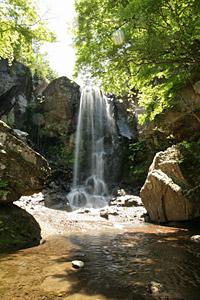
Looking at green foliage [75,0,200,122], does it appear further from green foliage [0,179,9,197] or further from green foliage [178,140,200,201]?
green foliage [178,140,200,201]

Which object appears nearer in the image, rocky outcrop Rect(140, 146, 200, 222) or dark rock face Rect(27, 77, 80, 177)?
rocky outcrop Rect(140, 146, 200, 222)

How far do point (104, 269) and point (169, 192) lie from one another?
743 centimetres

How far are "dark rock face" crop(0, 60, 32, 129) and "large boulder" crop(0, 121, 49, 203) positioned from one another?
17.6 metres

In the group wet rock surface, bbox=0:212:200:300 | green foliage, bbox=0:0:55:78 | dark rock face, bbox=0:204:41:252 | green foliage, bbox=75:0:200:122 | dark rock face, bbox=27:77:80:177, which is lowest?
wet rock surface, bbox=0:212:200:300

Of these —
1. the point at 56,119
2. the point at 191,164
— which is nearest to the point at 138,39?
the point at 191,164

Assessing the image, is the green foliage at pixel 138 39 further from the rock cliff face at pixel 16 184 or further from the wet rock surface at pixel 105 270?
the wet rock surface at pixel 105 270

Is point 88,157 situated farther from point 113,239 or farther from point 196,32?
point 196,32

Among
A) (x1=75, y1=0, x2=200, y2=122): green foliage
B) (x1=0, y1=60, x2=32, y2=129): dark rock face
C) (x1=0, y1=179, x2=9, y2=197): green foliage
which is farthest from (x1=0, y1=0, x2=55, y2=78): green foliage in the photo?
(x1=0, y1=60, x2=32, y2=129): dark rock face

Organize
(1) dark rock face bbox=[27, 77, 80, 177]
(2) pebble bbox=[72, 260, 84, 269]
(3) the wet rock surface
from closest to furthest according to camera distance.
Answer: (3) the wet rock surface → (2) pebble bbox=[72, 260, 84, 269] → (1) dark rock face bbox=[27, 77, 80, 177]

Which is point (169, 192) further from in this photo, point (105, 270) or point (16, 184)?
point (105, 270)

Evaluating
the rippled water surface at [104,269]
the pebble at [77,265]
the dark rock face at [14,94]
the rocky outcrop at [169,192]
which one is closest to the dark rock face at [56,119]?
the dark rock face at [14,94]

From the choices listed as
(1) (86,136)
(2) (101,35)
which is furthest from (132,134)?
(2) (101,35)

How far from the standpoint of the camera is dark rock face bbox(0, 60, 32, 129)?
27.6 meters

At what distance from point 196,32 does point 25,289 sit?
6477mm
